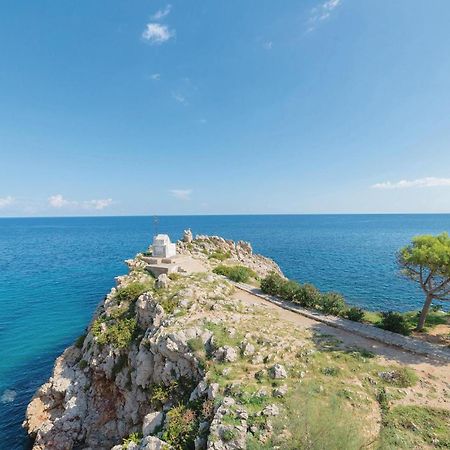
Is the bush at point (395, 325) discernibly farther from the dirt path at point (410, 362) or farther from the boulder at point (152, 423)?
the boulder at point (152, 423)

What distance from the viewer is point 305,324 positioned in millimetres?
23500

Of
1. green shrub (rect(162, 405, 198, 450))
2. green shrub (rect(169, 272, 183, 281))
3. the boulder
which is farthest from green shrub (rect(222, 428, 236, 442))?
green shrub (rect(169, 272, 183, 281))

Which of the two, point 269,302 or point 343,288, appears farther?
point 343,288

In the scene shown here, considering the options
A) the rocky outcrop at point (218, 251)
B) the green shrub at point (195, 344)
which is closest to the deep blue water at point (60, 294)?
the rocky outcrop at point (218, 251)

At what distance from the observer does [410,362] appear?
18.3 meters

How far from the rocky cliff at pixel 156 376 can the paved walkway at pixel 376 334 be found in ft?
19.8

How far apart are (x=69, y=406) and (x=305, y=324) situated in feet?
69.1

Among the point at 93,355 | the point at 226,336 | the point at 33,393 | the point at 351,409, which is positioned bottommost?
the point at 33,393

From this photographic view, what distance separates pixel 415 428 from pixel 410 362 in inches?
255

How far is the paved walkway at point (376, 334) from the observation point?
1963cm

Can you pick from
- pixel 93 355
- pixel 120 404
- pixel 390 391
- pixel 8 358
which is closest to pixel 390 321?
pixel 390 391

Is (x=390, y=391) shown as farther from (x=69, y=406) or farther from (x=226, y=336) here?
(x=69, y=406)

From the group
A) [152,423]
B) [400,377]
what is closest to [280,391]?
[400,377]

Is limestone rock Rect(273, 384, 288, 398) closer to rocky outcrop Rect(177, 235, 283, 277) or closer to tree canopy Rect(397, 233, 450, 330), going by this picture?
tree canopy Rect(397, 233, 450, 330)
